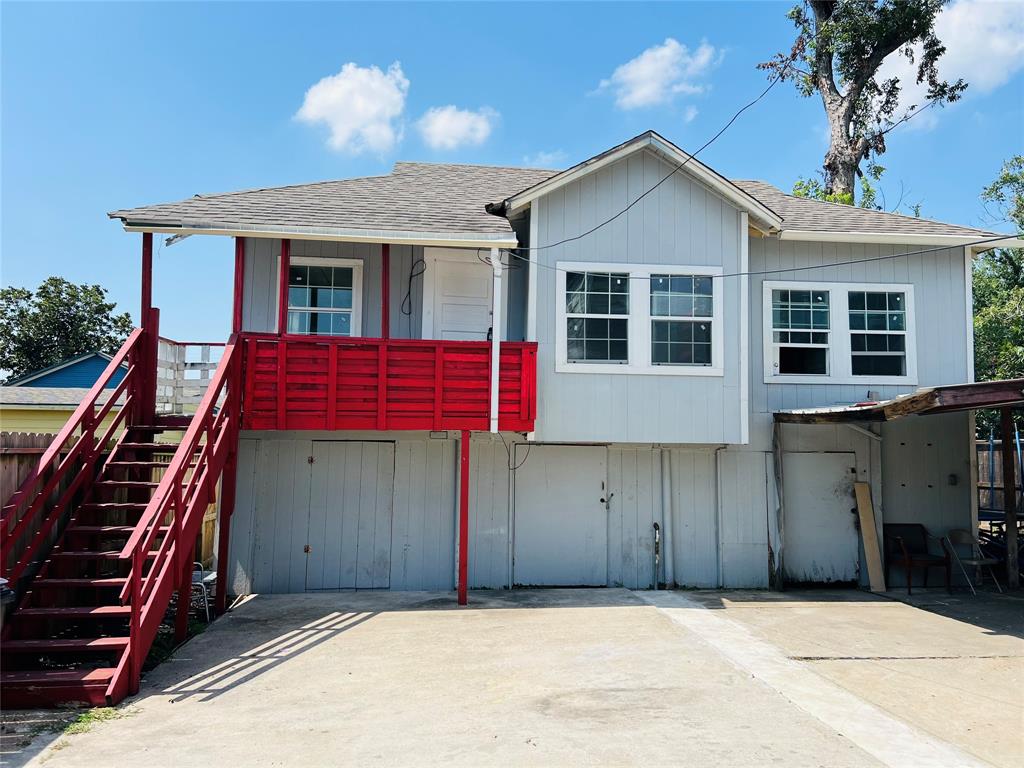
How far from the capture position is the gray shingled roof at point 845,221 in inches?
415

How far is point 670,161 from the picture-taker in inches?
380

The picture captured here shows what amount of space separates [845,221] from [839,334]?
74.6 inches

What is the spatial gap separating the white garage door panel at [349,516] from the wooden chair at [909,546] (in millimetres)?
7451

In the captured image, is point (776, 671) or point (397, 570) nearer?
point (776, 671)

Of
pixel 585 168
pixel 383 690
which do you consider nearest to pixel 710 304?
pixel 585 168

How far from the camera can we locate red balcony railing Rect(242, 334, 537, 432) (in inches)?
336

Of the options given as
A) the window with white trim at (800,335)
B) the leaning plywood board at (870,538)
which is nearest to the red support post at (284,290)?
the window with white trim at (800,335)

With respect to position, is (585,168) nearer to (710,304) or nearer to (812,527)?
(710,304)

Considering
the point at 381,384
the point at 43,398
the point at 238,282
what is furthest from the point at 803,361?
the point at 43,398

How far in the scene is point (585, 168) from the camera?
9.37 meters

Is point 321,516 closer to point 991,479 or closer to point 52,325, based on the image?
point 991,479

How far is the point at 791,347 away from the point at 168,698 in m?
9.18

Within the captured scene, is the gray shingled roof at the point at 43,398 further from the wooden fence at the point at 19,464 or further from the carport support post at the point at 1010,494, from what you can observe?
the carport support post at the point at 1010,494

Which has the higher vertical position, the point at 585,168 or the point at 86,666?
the point at 585,168
